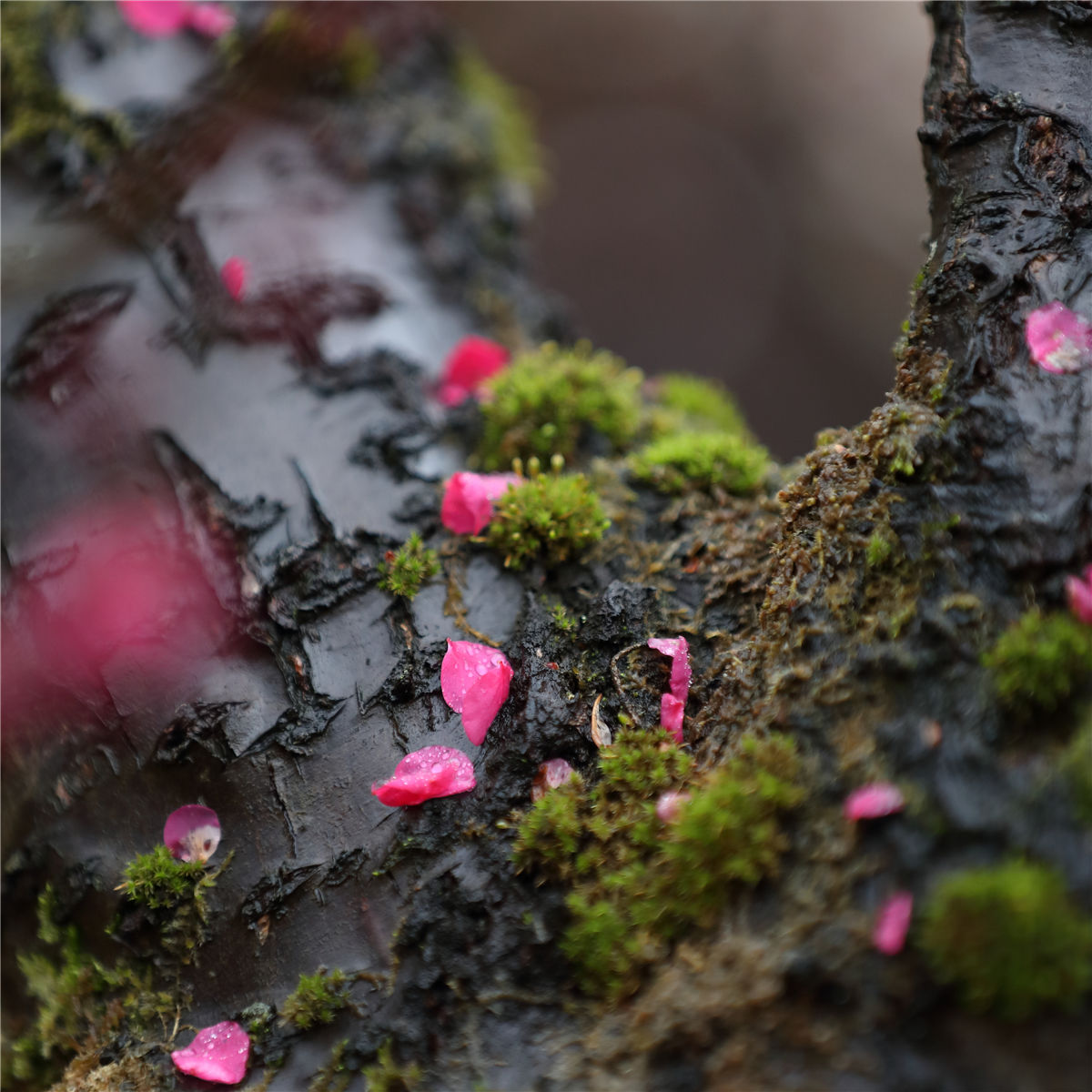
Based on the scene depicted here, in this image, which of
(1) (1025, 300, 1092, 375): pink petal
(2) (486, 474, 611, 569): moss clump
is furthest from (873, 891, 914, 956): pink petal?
(2) (486, 474, 611, 569): moss clump

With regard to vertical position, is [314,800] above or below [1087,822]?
below

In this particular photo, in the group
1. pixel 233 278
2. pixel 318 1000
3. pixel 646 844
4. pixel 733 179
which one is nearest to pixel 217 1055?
pixel 318 1000

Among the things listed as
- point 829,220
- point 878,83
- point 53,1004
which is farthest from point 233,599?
point 878,83

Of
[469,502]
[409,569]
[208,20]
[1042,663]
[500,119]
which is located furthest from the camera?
[500,119]

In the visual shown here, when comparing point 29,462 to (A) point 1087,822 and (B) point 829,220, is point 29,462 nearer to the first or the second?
(A) point 1087,822

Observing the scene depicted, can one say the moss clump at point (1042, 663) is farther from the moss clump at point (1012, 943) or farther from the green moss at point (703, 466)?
the green moss at point (703, 466)

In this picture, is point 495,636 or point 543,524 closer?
point 495,636

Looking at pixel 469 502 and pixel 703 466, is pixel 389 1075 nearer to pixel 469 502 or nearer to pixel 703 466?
pixel 469 502
